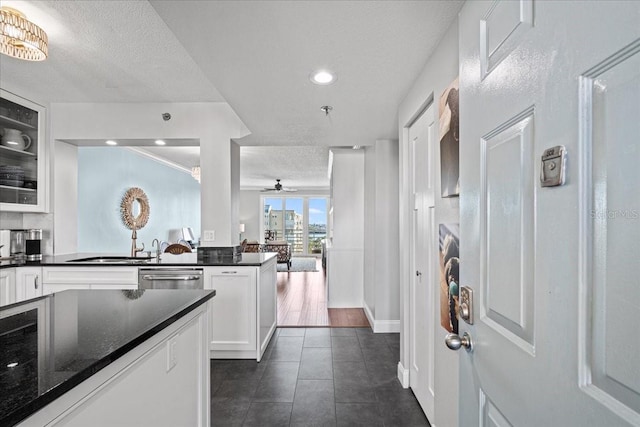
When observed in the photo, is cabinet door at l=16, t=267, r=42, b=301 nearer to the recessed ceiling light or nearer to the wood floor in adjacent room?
the wood floor in adjacent room

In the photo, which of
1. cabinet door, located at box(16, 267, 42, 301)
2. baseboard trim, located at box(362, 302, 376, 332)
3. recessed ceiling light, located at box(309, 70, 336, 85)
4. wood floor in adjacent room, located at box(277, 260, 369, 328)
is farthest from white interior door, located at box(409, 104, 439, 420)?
cabinet door, located at box(16, 267, 42, 301)

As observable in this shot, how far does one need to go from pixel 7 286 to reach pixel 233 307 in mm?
1931

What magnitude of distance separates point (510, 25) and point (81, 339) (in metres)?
1.40

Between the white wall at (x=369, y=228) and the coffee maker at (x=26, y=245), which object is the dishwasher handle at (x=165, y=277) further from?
the white wall at (x=369, y=228)

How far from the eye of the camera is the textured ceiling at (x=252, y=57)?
1.46 meters

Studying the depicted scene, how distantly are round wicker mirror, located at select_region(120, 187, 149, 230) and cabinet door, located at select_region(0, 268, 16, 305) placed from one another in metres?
2.52

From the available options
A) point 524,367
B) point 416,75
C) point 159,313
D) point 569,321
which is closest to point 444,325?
point 524,367

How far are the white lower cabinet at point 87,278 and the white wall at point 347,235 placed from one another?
102 inches

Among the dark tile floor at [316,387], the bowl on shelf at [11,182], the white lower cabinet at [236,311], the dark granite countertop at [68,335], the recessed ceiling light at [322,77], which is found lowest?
the dark tile floor at [316,387]

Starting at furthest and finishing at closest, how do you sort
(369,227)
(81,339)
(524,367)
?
(369,227), (81,339), (524,367)

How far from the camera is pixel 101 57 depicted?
2.42m

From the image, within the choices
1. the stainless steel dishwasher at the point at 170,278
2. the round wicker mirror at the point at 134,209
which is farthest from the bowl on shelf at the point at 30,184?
the round wicker mirror at the point at 134,209

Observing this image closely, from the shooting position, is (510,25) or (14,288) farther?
(14,288)

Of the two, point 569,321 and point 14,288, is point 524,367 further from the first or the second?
point 14,288
